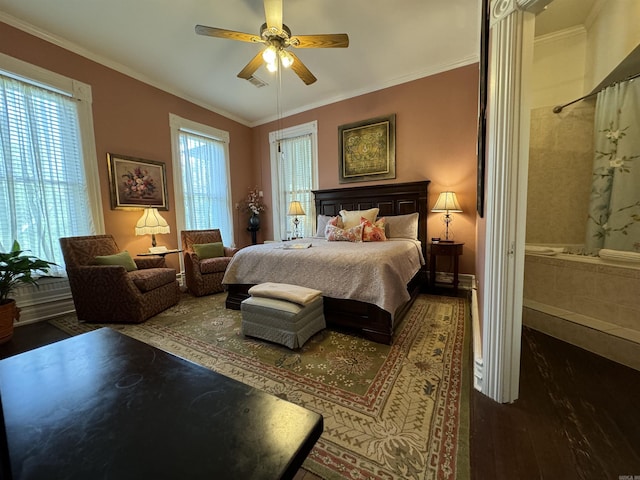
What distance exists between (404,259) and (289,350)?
1.41 m

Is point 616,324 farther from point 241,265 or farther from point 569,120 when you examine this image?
point 241,265

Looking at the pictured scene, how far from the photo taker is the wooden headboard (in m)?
3.68

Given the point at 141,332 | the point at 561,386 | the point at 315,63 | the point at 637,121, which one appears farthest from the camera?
the point at 315,63

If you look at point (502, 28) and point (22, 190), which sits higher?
point (502, 28)

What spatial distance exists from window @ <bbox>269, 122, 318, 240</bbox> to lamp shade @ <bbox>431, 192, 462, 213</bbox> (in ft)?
7.27

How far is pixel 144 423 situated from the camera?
57 cm

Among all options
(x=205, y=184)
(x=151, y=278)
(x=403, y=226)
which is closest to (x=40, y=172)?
(x=151, y=278)

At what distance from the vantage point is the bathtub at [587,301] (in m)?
1.80

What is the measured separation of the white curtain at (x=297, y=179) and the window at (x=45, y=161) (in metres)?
2.84

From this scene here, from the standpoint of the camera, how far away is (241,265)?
2852 mm

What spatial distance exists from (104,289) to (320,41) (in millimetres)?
3221

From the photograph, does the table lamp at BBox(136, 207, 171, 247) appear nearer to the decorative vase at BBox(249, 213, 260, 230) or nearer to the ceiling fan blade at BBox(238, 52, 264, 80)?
the decorative vase at BBox(249, 213, 260, 230)

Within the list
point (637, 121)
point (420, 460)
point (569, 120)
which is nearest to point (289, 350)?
A: point (420, 460)

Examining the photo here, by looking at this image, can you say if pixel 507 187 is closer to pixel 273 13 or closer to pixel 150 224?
pixel 273 13
